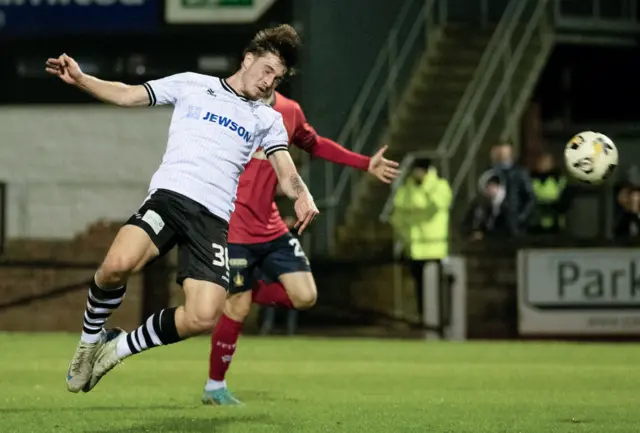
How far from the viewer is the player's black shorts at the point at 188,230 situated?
886 centimetres

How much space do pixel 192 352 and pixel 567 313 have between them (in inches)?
196

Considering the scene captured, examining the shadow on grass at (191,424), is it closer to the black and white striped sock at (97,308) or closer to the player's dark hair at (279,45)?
the black and white striped sock at (97,308)

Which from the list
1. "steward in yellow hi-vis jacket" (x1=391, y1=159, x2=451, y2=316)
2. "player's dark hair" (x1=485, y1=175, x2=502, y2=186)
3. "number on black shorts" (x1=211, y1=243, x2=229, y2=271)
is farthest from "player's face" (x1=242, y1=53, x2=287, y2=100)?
"player's dark hair" (x1=485, y1=175, x2=502, y2=186)

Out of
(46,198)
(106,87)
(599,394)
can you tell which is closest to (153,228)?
(106,87)

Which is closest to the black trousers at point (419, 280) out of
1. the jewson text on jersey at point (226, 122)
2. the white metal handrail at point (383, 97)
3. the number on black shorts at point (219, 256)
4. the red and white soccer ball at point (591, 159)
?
the white metal handrail at point (383, 97)

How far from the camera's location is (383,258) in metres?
20.3

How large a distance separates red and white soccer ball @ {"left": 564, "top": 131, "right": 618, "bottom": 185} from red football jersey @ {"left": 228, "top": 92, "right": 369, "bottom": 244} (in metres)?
1.62

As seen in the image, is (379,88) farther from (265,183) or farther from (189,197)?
(189,197)

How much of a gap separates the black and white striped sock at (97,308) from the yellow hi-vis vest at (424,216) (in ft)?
35.0

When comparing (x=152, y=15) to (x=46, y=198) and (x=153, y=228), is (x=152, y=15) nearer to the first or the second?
(x=46, y=198)

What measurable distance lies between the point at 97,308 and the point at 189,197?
80 cm

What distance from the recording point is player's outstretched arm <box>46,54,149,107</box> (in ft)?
28.7

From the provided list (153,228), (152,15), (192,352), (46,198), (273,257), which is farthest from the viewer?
(152,15)

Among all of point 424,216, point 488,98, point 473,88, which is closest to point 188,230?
point 424,216
